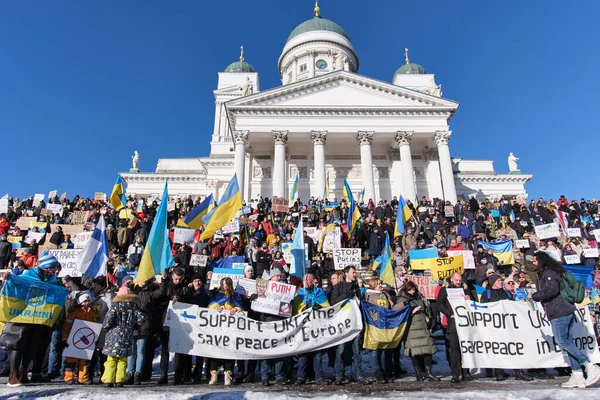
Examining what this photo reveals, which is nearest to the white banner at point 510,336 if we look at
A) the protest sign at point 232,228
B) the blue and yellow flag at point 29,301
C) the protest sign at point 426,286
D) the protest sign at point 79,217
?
the protest sign at point 426,286

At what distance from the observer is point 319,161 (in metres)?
28.9

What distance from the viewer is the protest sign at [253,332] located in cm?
624

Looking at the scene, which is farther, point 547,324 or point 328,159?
point 328,159

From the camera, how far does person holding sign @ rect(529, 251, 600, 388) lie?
5.53m

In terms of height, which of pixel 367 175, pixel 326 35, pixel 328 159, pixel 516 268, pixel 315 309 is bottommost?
Result: pixel 315 309

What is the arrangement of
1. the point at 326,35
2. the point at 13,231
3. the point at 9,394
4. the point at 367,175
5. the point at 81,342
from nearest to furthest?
1. the point at 9,394
2. the point at 81,342
3. the point at 13,231
4. the point at 367,175
5. the point at 326,35

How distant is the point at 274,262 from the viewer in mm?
A: 10461

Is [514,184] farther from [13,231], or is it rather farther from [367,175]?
[13,231]

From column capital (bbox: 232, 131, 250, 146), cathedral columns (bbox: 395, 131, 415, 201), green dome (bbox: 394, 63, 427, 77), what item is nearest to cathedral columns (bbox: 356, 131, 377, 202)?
cathedral columns (bbox: 395, 131, 415, 201)

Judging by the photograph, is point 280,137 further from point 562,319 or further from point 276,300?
point 562,319

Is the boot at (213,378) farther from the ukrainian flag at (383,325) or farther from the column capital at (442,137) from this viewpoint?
the column capital at (442,137)

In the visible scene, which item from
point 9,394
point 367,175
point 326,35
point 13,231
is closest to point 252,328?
point 9,394

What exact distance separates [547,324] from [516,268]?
6.23m

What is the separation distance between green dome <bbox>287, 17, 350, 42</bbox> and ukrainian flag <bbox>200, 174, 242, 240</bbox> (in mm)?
45804
